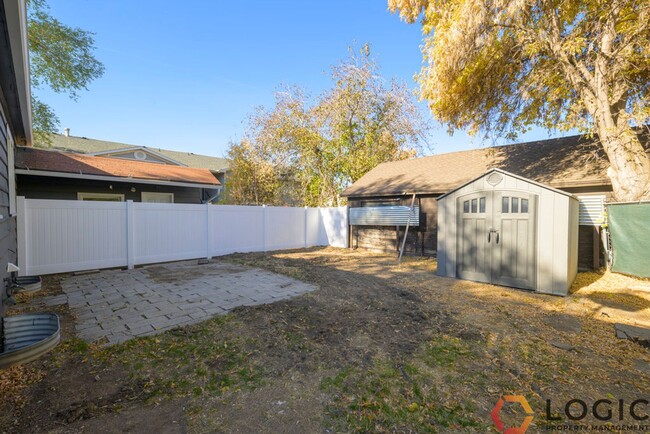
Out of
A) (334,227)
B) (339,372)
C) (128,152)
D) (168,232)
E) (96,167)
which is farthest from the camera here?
(128,152)

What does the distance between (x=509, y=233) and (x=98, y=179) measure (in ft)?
38.6

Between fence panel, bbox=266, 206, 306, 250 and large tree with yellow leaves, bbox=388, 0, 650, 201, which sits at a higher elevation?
large tree with yellow leaves, bbox=388, 0, 650, 201

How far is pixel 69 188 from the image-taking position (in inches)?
365

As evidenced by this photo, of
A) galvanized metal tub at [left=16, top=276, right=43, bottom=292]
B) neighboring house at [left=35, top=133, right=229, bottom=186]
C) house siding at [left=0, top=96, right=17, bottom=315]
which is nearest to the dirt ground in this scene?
galvanized metal tub at [left=16, top=276, right=43, bottom=292]

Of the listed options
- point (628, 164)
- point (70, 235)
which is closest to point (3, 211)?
point (70, 235)

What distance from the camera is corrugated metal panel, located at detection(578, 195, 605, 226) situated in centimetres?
684

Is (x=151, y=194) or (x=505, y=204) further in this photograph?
(x=151, y=194)

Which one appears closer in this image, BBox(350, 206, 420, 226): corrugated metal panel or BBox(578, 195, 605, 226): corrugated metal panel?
BBox(578, 195, 605, 226): corrugated metal panel

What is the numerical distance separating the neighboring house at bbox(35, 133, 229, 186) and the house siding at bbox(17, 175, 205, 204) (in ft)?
10.9

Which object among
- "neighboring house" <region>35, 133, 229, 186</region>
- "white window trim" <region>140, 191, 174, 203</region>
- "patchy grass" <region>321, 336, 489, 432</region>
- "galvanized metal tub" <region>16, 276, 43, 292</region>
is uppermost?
"neighboring house" <region>35, 133, 229, 186</region>

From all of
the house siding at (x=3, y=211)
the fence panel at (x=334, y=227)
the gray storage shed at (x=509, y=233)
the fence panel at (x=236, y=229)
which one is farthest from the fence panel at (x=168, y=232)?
the gray storage shed at (x=509, y=233)

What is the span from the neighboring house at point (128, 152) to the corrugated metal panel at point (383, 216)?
378 inches

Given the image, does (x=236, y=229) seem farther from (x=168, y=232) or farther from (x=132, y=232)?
(x=132, y=232)
